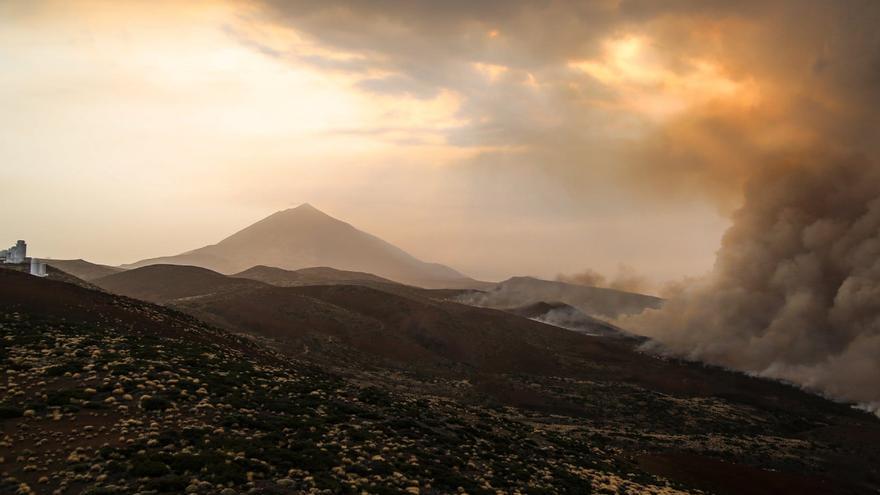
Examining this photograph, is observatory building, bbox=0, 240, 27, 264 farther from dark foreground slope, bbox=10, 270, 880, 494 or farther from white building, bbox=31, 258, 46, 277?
dark foreground slope, bbox=10, 270, 880, 494

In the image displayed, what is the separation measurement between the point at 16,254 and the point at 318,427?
272ft

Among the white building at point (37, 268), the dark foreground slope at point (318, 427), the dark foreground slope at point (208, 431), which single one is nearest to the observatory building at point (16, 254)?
the white building at point (37, 268)

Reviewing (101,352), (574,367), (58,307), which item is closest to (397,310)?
(574,367)

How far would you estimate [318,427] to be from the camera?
34.3 meters

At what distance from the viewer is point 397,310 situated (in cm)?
13650

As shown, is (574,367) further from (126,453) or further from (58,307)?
(126,453)

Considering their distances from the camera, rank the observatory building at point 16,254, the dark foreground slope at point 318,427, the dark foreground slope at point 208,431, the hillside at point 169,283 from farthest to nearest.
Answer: the hillside at point 169,283, the observatory building at point 16,254, the dark foreground slope at point 318,427, the dark foreground slope at point 208,431

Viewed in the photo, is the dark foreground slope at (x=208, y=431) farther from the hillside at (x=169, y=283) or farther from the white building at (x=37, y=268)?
the hillside at (x=169, y=283)

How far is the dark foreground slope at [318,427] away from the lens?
24.9 meters

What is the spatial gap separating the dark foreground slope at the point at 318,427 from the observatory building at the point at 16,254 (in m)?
37.2

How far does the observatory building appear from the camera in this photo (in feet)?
290

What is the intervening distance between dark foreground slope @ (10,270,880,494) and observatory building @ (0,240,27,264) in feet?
122

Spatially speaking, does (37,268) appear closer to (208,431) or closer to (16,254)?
(16,254)

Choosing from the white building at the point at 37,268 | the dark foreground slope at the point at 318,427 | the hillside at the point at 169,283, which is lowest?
the dark foreground slope at the point at 318,427
